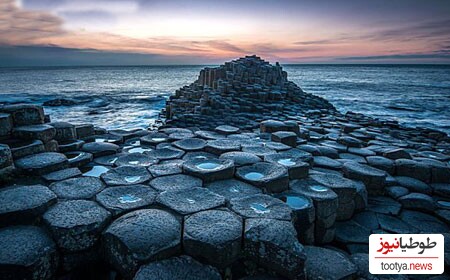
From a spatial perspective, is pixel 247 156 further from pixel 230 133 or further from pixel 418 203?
pixel 418 203

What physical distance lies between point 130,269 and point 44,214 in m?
1.05

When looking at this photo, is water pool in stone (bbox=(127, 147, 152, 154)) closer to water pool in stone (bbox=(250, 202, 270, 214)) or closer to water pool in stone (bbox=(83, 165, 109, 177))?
water pool in stone (bbox=(83, 165, 109, 177))

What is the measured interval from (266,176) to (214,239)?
1.45 metres

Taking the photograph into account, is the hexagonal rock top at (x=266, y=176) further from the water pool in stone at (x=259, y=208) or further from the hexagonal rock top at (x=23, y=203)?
the hexagonal rock top at (x=23, y=203)

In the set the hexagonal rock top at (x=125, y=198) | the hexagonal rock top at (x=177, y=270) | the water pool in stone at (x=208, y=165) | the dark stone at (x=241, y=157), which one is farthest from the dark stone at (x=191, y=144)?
the hexagonal rock top at (x=177, y=270)

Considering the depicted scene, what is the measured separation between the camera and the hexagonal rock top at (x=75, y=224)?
2258mm

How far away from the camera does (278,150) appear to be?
4.67 m

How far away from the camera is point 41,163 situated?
11.3 feet

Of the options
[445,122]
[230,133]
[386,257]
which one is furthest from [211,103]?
[445,122]

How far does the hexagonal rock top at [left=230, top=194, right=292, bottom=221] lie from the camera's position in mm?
2607

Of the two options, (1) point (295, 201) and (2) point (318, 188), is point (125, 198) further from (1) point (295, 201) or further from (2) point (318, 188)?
(2) point (318, 188)

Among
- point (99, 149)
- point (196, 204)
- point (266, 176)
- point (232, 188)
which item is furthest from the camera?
point (99, 149)

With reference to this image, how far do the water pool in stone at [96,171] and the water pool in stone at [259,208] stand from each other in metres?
2.12

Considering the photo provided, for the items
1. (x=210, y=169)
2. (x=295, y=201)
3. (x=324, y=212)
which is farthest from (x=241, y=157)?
(x=324, y=212)
